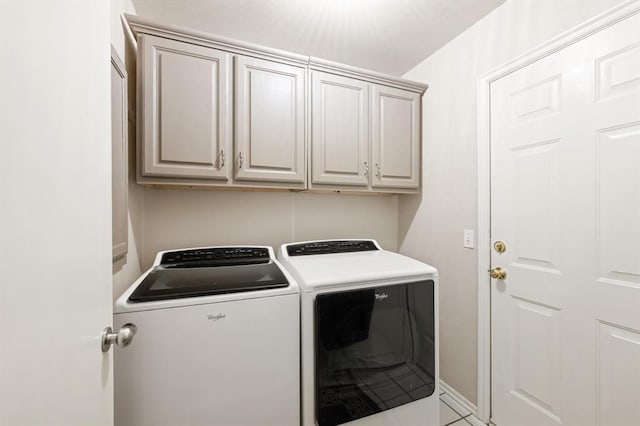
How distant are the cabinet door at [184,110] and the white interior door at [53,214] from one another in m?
0.75

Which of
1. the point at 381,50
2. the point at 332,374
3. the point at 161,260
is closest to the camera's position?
the point at 332,374

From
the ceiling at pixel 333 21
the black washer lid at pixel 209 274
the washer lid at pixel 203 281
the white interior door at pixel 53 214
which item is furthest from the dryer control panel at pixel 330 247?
the ceiling at pixel 333 21

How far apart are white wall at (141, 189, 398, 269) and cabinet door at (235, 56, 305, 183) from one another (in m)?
0.40

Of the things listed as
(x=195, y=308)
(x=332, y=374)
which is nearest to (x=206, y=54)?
(x=195, y=308)

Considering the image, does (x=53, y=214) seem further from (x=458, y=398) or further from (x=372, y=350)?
(x=458, y=398)

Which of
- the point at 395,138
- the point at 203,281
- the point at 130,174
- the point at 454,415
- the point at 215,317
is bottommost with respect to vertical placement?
the point at 454,415

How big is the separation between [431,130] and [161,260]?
6.78 ft

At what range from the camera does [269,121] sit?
1651mm

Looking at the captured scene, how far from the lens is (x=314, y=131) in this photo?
1.77 metres

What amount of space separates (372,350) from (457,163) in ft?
4.37

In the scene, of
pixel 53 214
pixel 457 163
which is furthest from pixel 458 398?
pixel 53 214

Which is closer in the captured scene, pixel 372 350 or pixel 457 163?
pixel 372 350

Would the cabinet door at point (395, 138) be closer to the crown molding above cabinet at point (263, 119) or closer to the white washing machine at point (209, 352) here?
the crown molding above cabinet at point (263, 119)

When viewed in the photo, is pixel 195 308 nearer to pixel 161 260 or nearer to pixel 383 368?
pixel 161 260
